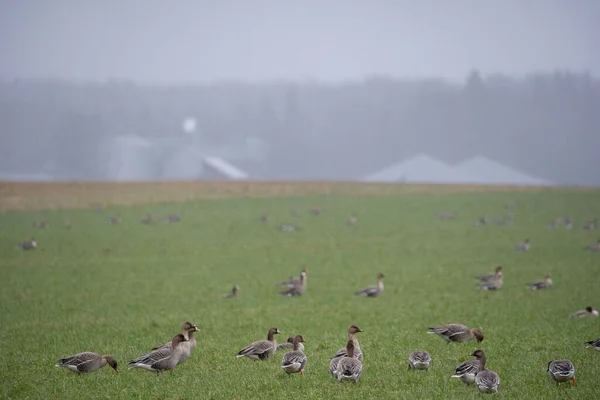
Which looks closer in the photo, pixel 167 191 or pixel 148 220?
pixel 148 220

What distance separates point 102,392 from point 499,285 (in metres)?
21.7

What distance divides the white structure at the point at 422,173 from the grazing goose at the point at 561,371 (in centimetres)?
10824

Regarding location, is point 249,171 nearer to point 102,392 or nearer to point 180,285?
point 180,285

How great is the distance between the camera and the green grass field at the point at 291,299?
15961mm

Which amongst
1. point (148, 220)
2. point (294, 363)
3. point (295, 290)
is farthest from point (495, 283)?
point (148, 220)

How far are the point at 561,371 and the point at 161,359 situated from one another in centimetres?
790

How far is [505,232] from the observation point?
191 ft

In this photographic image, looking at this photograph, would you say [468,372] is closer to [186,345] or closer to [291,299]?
[186,345]

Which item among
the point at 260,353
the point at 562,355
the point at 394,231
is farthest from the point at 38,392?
the point at 394,231

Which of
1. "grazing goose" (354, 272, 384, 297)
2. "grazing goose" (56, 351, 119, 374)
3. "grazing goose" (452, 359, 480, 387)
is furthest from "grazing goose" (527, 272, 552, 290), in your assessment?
"grazing goose" (56, 351, 119, 374)

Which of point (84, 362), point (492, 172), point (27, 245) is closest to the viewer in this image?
point (84, 362)

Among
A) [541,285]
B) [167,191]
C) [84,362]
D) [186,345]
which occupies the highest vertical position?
[167,191]

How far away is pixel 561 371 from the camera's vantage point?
1476cm

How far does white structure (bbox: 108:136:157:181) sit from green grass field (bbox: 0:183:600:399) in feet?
164
